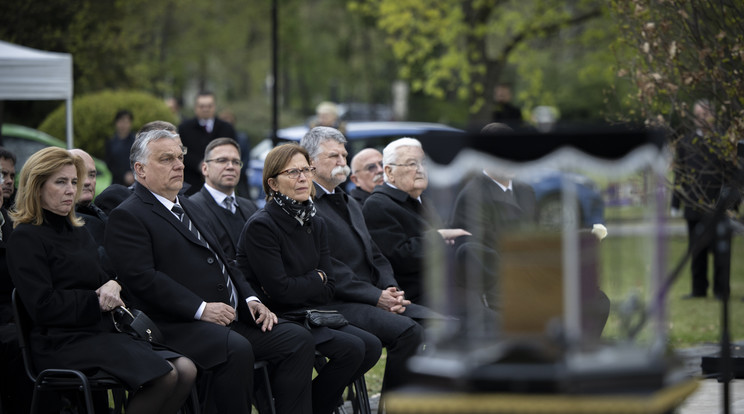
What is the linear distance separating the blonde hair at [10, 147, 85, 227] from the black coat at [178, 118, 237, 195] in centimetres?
542

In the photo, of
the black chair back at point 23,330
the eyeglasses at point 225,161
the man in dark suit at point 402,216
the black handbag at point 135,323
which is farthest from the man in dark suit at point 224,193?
the black chair back at point 23,330

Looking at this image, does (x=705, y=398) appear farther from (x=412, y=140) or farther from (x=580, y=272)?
(x=580, y=272)

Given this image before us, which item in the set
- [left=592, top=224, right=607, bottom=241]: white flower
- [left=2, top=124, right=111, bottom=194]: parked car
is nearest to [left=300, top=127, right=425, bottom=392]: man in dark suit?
[left=592, top=224, right=607, bottom=241]: white flower

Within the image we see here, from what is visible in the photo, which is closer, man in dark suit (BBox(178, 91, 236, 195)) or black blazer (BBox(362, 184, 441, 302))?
black blazer (BBox(362, 184, 441, 302))

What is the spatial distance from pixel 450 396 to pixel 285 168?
9.63 feet

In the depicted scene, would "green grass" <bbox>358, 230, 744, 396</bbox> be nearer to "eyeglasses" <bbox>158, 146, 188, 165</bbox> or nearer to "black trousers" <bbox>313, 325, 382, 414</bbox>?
"black trousers" <bbox>313, 325, 382, 414</bbox>

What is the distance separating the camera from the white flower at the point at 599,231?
3732 millimetres

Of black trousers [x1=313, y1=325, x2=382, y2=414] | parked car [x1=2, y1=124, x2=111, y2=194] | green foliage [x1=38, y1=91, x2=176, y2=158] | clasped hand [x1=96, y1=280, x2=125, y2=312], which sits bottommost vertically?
black trousers [x1=313, y1=325, x2=382, y2=414]

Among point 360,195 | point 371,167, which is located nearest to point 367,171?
point 371,167

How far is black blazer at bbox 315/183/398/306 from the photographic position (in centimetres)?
657

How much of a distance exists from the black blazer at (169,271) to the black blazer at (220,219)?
62 cm

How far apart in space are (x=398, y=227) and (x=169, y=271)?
1842 mm

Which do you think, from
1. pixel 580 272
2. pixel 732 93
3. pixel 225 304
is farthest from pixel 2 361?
pixel 732 93

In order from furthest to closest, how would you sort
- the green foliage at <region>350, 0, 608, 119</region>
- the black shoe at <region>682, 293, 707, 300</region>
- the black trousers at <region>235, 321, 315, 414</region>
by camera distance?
1. the green foliage at <region>350, 0, 608, 119</region>
2. the black shoe at <region>682, 293, 707, 300</region>
3. the black trousers at <region>235, 321, 315, 414</region>
